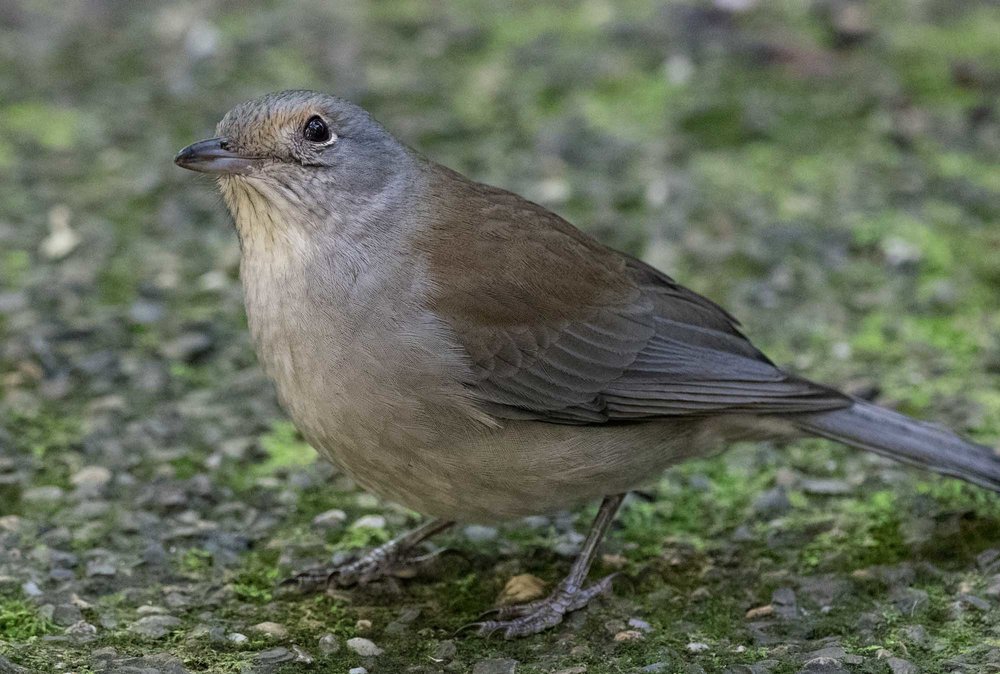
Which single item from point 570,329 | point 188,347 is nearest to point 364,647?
point 570,329

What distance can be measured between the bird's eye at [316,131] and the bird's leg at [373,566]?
5.14 feet

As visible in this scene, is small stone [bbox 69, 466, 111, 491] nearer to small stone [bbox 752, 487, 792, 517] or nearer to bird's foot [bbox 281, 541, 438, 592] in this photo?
bird's foot [bbox 281, 541, 438, 592]

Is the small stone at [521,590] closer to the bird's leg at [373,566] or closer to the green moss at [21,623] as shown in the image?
the bird's leg at [373,566]

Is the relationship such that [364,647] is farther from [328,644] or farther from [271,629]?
[271,629]

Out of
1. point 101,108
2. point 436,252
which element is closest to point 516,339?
point 436,252

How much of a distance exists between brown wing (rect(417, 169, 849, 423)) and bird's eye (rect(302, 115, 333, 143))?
1.50ft

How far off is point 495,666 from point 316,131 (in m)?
1.97

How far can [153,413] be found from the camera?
602cm

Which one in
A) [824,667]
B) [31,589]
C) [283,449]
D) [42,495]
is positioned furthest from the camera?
[283,449]

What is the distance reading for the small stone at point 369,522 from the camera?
547 centimetres

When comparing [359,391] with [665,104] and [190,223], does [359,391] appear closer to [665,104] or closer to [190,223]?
[190,223]

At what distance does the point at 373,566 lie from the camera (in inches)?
198

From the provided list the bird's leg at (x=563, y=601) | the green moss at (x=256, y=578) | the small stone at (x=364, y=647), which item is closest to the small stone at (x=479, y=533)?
the bird's leg at (x=563, y=601)

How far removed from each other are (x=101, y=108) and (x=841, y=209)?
15.4 ft
